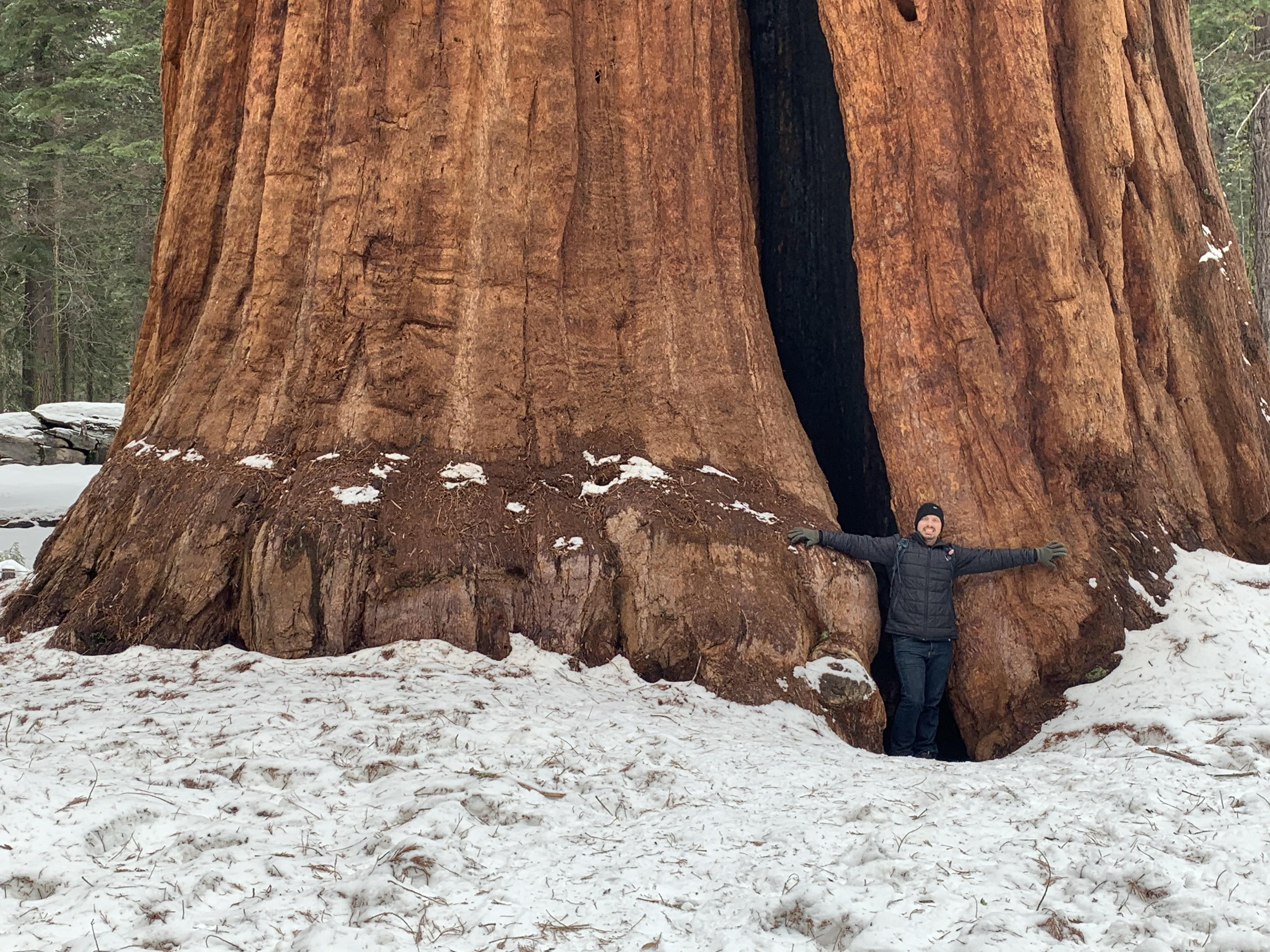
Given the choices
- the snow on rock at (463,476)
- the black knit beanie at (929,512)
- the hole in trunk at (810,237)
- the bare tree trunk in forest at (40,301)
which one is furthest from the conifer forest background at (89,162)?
the snow on rock at (463,476)

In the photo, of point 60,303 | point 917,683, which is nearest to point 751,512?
point 917,683

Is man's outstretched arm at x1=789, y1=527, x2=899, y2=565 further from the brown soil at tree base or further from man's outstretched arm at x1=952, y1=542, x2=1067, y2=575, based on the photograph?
man's outstretched arm at x1=952, y1=542, x2=1067, y2=575

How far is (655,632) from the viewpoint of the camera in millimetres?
5258

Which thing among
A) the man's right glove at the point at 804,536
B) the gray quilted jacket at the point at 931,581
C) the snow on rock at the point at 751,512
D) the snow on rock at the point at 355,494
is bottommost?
the gray quilted jacket at the point at 931,581

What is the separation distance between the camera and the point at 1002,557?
549 centimetres

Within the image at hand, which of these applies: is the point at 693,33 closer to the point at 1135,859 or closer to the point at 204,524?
the point at 204,524

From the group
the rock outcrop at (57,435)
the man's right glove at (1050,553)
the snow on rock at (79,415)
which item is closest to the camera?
the man's right glove at (1050,553)

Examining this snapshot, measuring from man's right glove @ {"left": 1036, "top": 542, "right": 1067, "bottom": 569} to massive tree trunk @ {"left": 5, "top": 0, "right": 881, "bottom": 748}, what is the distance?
3.09 ft

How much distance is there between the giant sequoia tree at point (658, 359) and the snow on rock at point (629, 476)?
1.5 inches

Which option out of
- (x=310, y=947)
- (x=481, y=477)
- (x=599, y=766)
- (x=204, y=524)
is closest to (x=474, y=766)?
(x=599, y=766)

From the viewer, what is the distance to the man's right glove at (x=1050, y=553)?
17.9ft

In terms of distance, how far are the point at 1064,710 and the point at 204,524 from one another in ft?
15.5

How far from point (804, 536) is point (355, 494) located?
250cm

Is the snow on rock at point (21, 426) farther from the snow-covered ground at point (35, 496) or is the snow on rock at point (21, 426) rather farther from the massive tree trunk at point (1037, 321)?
the massive tree trunk at point (1037, 321)
